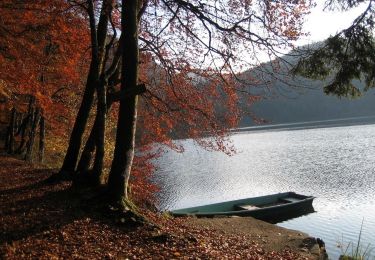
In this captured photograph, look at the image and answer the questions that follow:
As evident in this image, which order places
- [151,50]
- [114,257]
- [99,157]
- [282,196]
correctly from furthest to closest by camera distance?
[282,196]
[151,50]
[99,157]
[114,257]

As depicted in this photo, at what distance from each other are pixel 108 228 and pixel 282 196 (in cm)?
2212

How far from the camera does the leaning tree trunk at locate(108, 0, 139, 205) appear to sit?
9.34m

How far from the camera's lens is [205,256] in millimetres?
8211

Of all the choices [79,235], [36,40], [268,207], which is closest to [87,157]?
[79,235]

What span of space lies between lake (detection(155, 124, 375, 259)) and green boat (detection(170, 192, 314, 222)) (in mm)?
835

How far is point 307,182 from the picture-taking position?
35.3m

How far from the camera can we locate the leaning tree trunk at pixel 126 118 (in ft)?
30.6

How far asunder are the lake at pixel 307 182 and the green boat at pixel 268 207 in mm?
835

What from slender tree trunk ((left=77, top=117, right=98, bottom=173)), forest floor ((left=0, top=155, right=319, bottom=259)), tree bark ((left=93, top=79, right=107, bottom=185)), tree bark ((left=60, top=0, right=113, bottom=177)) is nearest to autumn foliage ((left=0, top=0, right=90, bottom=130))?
tree bark ((left=60, top=0, right=113, bottom=177))

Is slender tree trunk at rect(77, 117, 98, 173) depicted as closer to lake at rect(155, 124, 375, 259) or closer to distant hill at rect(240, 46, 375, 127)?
lake at rect(155, 124, 375, 259)

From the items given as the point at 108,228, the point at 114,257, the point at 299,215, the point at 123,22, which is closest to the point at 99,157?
the point at 108,228

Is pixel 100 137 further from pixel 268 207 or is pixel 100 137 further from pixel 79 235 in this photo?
pixel 268 207

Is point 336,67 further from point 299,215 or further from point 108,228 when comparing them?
point 299,215

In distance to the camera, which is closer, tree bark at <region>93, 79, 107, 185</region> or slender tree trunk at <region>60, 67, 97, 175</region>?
tree bark at <region>93, 79, 107, 185</region>
